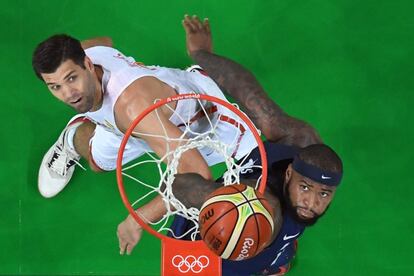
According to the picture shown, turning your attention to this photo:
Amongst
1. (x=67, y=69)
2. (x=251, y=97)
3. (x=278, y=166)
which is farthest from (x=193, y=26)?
(x=278, y=166)

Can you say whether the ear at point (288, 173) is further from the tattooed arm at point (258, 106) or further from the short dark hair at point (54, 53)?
the short dark hair at point (54, 53)

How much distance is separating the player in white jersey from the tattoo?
252 mm

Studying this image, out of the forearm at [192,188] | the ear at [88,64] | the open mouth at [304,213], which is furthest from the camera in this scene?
the ear at [88,64]

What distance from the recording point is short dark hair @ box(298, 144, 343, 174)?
2713 mm

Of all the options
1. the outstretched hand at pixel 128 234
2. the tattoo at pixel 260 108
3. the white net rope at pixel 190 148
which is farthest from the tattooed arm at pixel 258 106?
the outstretched hand at pixel 128 234

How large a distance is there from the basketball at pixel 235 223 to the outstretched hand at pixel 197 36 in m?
1.21

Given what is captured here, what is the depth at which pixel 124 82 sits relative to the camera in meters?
2.96

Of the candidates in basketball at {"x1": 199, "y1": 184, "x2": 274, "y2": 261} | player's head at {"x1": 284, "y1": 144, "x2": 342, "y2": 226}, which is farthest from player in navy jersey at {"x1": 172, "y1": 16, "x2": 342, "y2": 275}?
basketball at {"x1": 199, "y1": 184, "x2": 274, "y2": 261}

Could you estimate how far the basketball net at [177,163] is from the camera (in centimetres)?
287

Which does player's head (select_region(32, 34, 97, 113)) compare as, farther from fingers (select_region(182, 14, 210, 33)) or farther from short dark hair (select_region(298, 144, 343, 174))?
short dark hair (select_region(298, 144, 343, 174))

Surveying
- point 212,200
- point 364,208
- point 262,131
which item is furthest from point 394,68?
point 212,200

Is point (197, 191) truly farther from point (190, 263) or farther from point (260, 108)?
point (190, 263)

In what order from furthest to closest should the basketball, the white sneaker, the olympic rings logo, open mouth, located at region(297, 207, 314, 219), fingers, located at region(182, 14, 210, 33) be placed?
the white sneaker
fingers, located at region(182, 14, 210, 33)
the olympic rings logo
open mouth, located at region(297, 207, 314, 219)
the basketball

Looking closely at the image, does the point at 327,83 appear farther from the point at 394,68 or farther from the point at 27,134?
the point at 27,134
